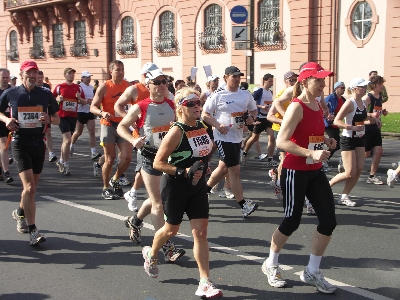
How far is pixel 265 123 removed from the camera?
12648 millimetres

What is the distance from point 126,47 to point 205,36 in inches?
239

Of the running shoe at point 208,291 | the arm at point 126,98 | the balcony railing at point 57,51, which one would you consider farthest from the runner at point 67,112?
the balcony railing at point 57,51

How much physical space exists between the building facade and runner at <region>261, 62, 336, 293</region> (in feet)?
43.0

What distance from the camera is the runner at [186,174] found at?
463 centimetres

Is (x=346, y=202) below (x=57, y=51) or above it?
below

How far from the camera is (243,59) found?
25.9 meters

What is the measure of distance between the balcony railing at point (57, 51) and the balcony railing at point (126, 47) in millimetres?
5415

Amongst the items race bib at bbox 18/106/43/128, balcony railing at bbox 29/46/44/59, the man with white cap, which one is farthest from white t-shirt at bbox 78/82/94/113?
balcony railing at bbox 29/46/44/59

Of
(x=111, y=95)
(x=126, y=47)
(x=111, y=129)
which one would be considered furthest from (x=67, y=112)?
(x=126, y=47)

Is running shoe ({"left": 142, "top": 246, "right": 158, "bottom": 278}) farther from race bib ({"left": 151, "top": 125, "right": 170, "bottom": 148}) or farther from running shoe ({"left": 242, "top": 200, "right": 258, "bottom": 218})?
running shoe ({"left": 242, "top": 200, "right": 258, "bottom": 218})

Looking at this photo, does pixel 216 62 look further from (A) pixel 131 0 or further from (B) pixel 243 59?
(A) pixel 131 0

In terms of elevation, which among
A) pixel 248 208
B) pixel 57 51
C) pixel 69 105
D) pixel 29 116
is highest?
pixel 57 51

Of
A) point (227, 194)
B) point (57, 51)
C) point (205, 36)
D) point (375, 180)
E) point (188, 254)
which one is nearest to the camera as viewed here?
point (188, 254)

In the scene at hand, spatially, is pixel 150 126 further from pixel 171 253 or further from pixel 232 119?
pixel 232 119
